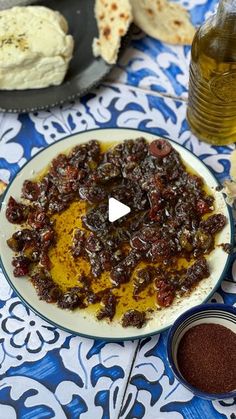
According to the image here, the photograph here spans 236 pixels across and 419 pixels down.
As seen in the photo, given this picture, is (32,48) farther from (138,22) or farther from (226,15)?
(226,15)

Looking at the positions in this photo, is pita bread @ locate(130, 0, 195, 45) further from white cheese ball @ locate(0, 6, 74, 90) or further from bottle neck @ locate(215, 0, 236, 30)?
bottle neck @ locate(215, 0, 236, 30)

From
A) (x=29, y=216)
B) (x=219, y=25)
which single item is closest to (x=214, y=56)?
(x=219, y=25)

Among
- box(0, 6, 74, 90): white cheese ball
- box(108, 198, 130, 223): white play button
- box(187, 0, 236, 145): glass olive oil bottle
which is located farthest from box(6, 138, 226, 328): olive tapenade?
box(0, 6, 74, 90): white cheese ball

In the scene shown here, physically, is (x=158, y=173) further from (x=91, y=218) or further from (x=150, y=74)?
(x=150, y=74)

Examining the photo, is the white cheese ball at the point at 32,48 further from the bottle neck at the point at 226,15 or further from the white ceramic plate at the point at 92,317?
the bottle neck at the point at 226,15

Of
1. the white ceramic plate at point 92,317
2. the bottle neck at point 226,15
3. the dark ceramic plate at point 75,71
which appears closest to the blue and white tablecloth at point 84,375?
the white ceramic plate at point 92,317
